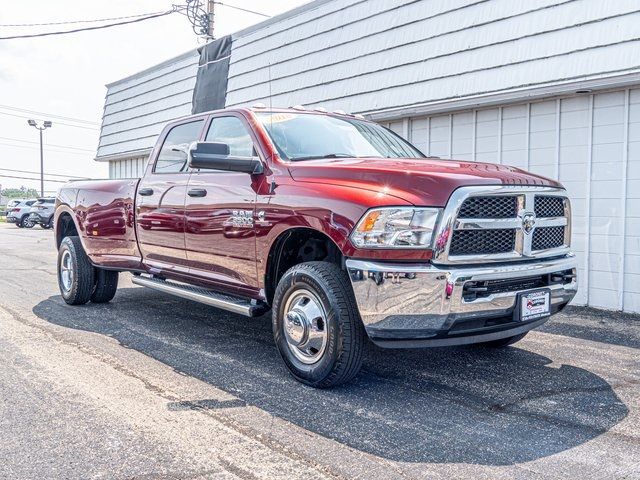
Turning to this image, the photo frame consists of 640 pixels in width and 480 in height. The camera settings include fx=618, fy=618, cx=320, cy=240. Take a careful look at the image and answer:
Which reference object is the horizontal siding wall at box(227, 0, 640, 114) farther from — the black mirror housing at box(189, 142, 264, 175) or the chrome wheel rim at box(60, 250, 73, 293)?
the black mirror housing at box(189, 142, 264, 175)

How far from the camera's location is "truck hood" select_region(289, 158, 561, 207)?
3588 millimetres

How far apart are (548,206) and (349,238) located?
1493mm

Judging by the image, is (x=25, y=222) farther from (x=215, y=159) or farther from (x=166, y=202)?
(x=215, y=159)

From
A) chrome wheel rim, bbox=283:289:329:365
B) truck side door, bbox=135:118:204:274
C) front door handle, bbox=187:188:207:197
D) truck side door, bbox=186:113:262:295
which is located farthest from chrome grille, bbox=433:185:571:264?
truck side door, bbox=135:118:204:274

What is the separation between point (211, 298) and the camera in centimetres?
486

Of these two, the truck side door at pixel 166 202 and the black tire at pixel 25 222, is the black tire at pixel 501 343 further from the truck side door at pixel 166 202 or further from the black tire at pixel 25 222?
the black tire at pixel 25 222

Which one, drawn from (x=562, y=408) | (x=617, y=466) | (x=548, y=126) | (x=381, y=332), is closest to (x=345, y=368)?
(x=381, y=332)

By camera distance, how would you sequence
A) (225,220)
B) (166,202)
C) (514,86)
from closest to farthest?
(225,220) < (166,202) < (514,86)

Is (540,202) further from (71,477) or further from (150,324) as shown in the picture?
(150,324)

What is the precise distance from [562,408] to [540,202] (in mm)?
1328

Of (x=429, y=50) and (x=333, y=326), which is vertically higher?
(x=429, y=50)

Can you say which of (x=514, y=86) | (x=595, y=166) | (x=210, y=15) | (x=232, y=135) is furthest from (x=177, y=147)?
(x=210, y=15)

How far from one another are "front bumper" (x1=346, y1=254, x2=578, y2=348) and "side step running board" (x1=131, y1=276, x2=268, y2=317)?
111 centimetres

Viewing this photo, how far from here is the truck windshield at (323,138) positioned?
466 cm
